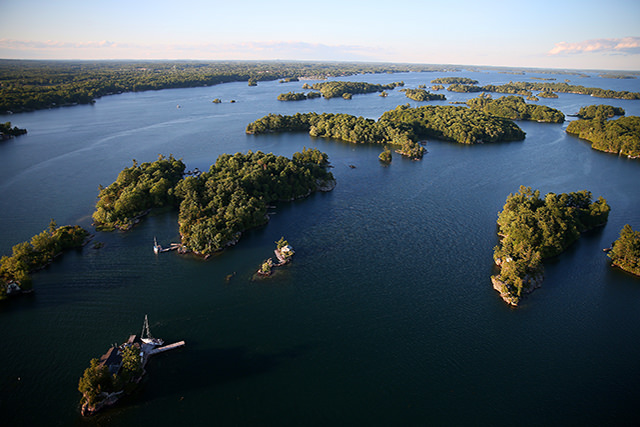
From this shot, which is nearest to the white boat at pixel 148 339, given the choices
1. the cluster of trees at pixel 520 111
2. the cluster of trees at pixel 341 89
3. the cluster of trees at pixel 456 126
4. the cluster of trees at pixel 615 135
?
the cluster of trees at pixel 456 126

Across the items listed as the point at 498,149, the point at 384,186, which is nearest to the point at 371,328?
the point at 384,186

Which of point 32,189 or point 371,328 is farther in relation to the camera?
point 32,189

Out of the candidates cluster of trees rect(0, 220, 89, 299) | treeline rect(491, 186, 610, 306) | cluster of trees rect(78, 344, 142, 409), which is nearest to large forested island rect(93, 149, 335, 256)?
cluster of trees rect(0, 220, 89, 299)

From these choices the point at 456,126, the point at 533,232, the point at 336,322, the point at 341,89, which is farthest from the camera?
the point at 341,89

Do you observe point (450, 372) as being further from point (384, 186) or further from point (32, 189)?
point (32, 189)

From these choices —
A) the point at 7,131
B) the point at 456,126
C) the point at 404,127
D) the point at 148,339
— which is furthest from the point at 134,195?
the point at 456,126

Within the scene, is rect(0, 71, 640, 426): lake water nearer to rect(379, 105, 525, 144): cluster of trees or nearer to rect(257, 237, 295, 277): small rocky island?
rect(257, 237, 295, 277): small rocky island

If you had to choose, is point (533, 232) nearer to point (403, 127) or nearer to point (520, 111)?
point (403, 127)
